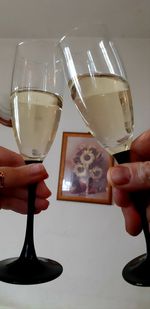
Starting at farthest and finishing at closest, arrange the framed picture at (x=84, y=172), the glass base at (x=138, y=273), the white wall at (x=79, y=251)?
the framed picture at (x=84, y=172) < the white wall at (x=79, y=251) < the glass base at (x=138, y=273)

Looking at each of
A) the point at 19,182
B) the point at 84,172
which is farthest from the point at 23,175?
the point at 84,172

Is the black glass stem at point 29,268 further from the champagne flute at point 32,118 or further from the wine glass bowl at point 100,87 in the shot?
the wine glass bowl at point 100,87

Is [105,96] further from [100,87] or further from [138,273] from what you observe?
[138,273]

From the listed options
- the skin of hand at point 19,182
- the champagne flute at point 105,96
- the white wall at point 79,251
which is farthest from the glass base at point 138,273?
the white wall at point 79,251

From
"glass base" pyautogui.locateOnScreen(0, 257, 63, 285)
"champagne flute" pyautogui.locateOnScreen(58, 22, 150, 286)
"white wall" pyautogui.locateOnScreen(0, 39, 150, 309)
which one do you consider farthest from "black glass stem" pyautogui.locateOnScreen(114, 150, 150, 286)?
"white wall" pyautogui.locateOnScreen(0, 39, 150, 309)

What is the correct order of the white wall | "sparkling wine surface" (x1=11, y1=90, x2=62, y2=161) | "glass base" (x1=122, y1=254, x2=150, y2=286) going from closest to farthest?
"glass base" (x1=122, y1=254, x2=150, y2=286) → "sparkling wine surface" (x1=11, y1=90, x2=62, y2=161) → the white wall

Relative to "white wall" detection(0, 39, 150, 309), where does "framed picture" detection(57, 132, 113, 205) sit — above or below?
above

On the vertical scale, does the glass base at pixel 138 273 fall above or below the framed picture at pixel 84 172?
below

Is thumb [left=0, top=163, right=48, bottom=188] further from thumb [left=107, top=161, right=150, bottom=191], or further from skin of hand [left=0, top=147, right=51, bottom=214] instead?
thumb [left=107, top=161, right=150, bottom=191]
